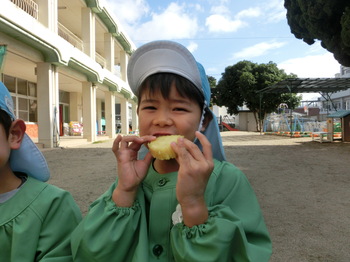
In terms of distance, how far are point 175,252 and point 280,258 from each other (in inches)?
70.2

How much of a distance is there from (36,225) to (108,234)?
1.23 ft

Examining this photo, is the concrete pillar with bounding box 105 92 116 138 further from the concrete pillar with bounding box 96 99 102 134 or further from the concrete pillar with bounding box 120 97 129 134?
the concrete pillar with bounding box 96 99 102 134

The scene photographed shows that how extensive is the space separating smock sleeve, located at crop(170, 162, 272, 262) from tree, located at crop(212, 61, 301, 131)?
26.0 metres

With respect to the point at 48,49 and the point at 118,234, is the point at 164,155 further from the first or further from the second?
the point at 48,49

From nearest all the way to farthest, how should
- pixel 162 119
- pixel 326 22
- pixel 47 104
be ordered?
pixel 162 119 < pixel 326 22 < pixel 47 104

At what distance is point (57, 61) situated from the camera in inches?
421

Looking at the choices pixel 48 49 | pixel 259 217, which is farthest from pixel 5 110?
pixel 48 49

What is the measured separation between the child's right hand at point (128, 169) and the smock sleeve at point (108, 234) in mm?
34

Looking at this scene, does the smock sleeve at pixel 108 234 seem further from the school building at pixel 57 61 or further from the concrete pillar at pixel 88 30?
the concrete pillar at pixel 88 30

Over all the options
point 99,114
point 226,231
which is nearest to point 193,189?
point 226,231

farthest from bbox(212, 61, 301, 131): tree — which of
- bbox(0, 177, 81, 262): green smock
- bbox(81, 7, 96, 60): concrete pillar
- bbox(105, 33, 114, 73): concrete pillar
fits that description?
bbox(0, 177, 81, 262): green smock

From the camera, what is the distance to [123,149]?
3.79 ft

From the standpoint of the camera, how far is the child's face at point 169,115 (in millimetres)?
1185

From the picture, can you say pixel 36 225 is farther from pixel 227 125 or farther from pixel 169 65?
pixel 227 125
